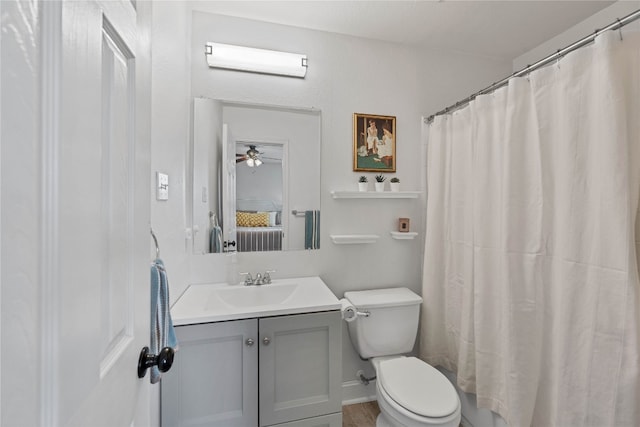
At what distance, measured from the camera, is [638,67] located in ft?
3.11

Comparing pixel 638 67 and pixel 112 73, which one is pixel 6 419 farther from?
pixel 638 67

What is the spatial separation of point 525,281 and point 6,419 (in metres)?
1.61

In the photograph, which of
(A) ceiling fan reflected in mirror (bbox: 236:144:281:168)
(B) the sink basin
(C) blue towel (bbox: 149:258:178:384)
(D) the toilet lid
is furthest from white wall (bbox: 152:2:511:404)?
(C) blue towel (bbox: 149:258:178:384)

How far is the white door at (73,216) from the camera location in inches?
11.5

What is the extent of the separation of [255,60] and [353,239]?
1255 mm

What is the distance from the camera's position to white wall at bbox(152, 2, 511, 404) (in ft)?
5.27

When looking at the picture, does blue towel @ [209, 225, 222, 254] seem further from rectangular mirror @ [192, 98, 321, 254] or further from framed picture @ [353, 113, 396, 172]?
framed picture @ [353, 113, 396, 172]

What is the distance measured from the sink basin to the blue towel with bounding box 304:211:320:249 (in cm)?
28

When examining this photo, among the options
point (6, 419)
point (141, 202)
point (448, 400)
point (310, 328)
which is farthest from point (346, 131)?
point (6, 419)

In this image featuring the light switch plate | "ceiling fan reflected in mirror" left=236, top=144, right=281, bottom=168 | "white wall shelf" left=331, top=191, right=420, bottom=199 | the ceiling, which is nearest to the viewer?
the light switch plate

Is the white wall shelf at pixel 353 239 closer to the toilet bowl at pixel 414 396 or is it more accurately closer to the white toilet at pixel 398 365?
the white toilet at pixel 398 365

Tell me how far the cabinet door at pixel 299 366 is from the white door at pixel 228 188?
2.04ft

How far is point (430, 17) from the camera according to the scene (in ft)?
5.48

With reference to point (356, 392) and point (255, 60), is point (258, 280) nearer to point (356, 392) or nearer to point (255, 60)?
point (356, 392)
